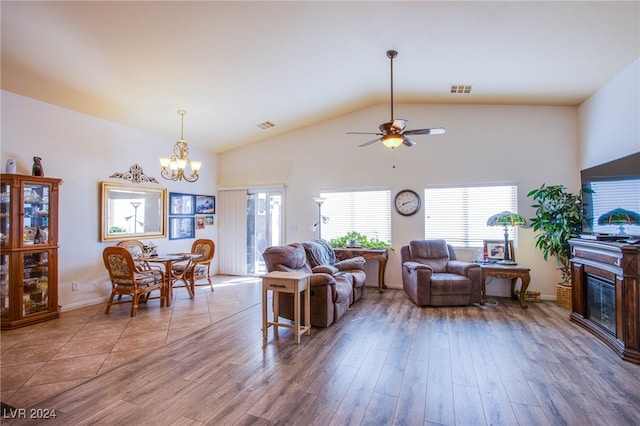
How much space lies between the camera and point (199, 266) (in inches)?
235

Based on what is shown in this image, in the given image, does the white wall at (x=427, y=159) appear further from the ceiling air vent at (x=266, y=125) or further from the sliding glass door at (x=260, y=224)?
the ceiling air vent at (x=266, y=125)

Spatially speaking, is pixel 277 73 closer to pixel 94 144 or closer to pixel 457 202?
pixel 94 144

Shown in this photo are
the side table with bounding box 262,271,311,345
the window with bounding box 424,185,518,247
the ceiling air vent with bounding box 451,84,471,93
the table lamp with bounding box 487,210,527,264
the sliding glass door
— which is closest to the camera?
the side table with bounding box 262,271,311,345

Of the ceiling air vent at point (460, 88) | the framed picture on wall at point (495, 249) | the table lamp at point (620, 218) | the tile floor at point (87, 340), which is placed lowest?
the tile floor at point (87, 340)

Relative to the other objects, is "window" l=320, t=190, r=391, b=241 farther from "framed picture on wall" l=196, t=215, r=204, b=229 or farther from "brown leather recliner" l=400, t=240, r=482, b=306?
"framed picture on wall" l=196, t=215, r=204, b=229

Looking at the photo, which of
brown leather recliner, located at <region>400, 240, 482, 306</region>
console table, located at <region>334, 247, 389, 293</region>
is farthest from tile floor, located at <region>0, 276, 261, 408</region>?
brown leather recliner, located at <region>400, 240, 482, 306</region>

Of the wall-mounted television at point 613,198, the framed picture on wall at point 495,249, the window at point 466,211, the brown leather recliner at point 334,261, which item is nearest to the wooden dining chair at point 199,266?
the brown leather recliner at point 334,261

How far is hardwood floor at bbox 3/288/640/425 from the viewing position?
2.12m

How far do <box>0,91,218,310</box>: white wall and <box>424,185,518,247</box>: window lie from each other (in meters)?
4.89

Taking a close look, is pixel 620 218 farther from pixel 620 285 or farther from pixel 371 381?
pixel 371 381

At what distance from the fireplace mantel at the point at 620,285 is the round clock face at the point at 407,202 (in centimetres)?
253

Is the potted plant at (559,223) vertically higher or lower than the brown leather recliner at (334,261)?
higher

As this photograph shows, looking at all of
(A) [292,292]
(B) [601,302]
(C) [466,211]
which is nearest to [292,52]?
(A) [292,292]

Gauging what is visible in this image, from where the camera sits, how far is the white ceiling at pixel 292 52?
9.79 ft
